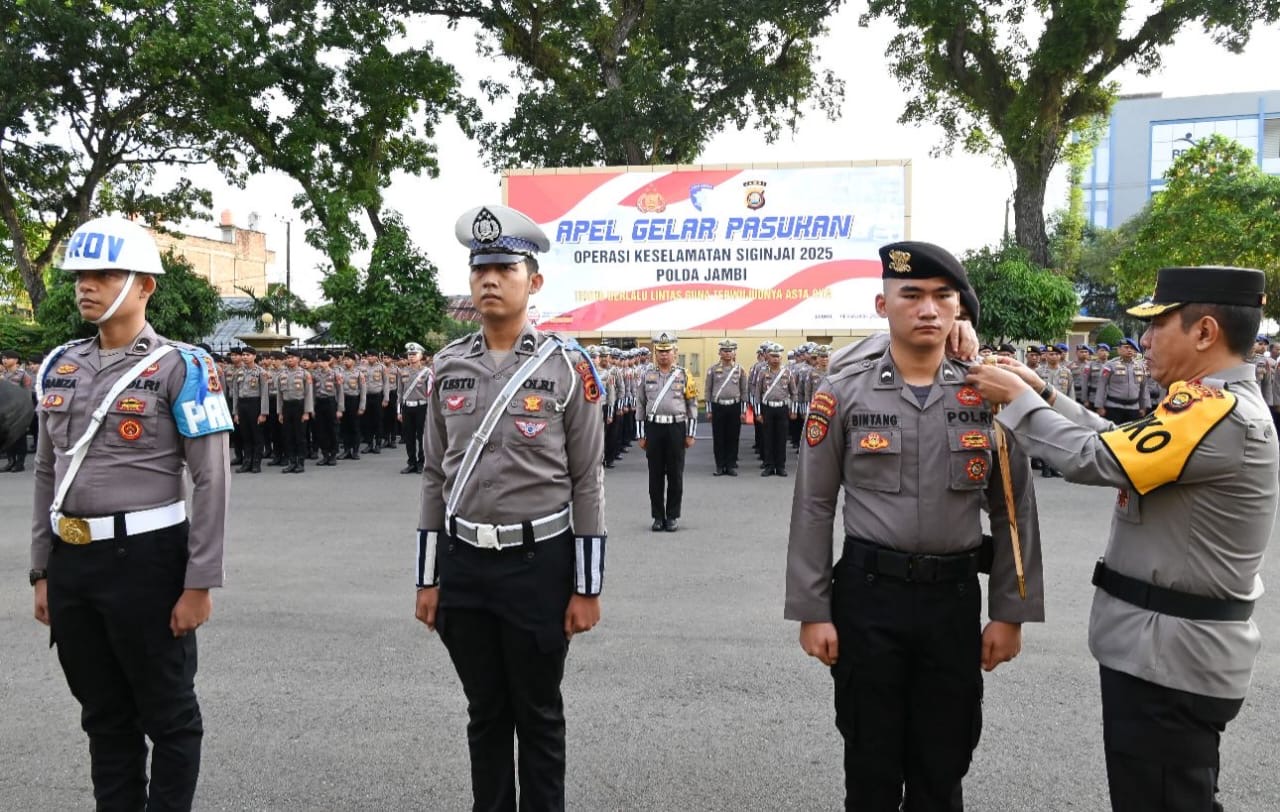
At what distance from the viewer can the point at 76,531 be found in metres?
2.77

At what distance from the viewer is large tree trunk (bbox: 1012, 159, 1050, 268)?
21.0 metres

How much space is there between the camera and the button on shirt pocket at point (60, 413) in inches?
112

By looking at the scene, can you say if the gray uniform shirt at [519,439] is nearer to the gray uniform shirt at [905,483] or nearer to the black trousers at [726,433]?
the gray uniform shirt at [905,483]

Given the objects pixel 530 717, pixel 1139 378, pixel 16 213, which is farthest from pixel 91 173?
pixel 530 717

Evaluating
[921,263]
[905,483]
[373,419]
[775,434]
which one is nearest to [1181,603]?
[905,483]

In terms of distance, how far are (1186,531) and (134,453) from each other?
2.93 m

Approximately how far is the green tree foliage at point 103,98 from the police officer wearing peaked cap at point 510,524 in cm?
2081

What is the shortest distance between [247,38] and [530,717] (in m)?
22.6

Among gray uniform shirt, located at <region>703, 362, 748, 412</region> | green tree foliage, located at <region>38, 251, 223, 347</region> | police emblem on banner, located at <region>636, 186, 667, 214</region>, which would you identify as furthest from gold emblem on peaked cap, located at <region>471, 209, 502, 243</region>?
green tree foliage, located at <region>38, 251, 223, 347</region>

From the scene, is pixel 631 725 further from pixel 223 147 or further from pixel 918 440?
pixel 223 147

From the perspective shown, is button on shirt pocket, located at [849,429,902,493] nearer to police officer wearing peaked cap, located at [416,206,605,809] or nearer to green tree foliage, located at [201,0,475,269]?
police officer wearing peaked cap, located at [416,206,605,809]

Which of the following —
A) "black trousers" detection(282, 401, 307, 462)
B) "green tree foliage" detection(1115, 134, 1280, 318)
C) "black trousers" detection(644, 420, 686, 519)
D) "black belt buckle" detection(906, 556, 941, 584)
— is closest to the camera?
"black belt buckle" detection(906, 556, 941, 584)

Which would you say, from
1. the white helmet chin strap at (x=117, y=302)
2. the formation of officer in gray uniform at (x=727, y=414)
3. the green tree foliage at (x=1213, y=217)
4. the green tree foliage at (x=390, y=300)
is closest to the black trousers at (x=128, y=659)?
the white helmet chin strap at (x=117, y=302)

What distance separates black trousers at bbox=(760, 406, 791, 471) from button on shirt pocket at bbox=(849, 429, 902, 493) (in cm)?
1084
